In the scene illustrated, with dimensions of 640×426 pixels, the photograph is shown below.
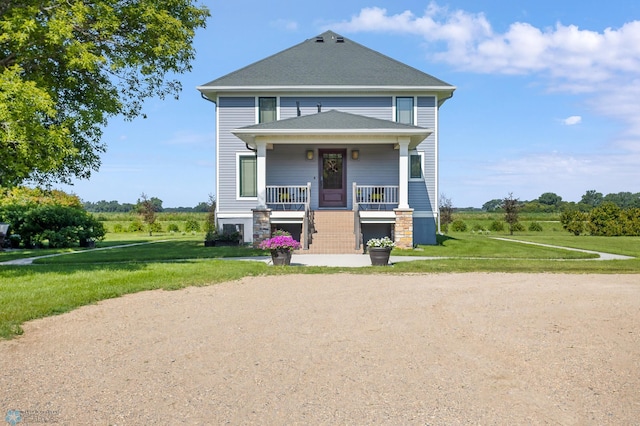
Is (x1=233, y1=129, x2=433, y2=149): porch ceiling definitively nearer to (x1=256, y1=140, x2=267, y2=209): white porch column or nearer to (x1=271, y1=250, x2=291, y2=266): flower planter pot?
(x1=256, y1=140, x2=267, y2=209): white porch column

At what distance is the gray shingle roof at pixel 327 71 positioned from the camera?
1992cm

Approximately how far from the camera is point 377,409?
3.54 meters

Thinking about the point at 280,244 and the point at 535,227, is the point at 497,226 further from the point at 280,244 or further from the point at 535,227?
the point at 280,244

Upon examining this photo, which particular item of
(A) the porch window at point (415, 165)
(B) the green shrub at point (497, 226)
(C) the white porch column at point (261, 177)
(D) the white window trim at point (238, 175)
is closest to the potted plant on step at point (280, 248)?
(C) the white porch column at point (261, 177)

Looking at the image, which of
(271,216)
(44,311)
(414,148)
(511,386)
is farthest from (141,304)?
(414,148)

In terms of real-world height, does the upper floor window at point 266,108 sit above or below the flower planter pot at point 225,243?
above

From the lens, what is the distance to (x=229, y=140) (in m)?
20.1

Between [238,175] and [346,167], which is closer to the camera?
[346,167]

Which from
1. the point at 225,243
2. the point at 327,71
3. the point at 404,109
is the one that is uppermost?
the point at 327,71

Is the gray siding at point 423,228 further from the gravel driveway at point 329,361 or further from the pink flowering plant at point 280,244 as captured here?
the gravel driveway at point 329,361

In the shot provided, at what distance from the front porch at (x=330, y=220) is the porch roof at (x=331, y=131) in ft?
5.89

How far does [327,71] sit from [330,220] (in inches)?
284

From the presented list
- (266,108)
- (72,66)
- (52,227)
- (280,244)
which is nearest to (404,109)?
(266,108)

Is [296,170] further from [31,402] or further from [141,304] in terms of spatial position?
[31,402]
